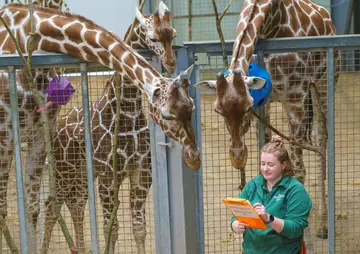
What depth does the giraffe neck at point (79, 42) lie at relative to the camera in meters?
3.83

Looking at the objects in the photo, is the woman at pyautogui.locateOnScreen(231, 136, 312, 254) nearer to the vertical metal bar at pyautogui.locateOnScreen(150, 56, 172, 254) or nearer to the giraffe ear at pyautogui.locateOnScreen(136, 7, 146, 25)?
the vertical metal bar at pyautogui.locateOnScreen(150, 56, 172, 254)

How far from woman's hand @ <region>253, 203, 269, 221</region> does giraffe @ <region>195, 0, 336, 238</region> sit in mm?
716

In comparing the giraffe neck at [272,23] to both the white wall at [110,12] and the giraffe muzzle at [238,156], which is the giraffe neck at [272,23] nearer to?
the giraffe muzzle at [238,156]

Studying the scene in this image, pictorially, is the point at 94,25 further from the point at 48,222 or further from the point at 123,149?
the point at 48,222

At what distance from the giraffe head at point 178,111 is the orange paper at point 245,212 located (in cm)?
59

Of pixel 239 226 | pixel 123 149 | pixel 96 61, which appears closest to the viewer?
pixel 239 226

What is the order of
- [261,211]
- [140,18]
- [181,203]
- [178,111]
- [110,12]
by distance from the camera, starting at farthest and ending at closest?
1. [110,12]
2. [140,18]
3. [181,203]
4. [178,111]
5. [261,211]

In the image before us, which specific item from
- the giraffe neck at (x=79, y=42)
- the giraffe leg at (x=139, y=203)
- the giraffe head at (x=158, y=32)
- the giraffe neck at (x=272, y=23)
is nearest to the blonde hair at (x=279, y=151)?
the giraffe neck at (x=272, y=23)

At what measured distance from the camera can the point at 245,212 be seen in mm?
3023

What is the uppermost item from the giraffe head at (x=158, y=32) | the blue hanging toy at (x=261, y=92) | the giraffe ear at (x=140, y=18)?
the giraffe ear at (x=140, y=18)

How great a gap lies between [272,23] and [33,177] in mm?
2348

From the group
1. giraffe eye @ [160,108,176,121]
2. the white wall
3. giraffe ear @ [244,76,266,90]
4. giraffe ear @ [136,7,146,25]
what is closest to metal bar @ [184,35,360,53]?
giraffe ear @ [244,76,266,90]

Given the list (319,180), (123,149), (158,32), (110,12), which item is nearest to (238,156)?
(123,149)

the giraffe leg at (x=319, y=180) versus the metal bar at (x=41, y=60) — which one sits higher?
the metal bar at (x=41, y=60)
